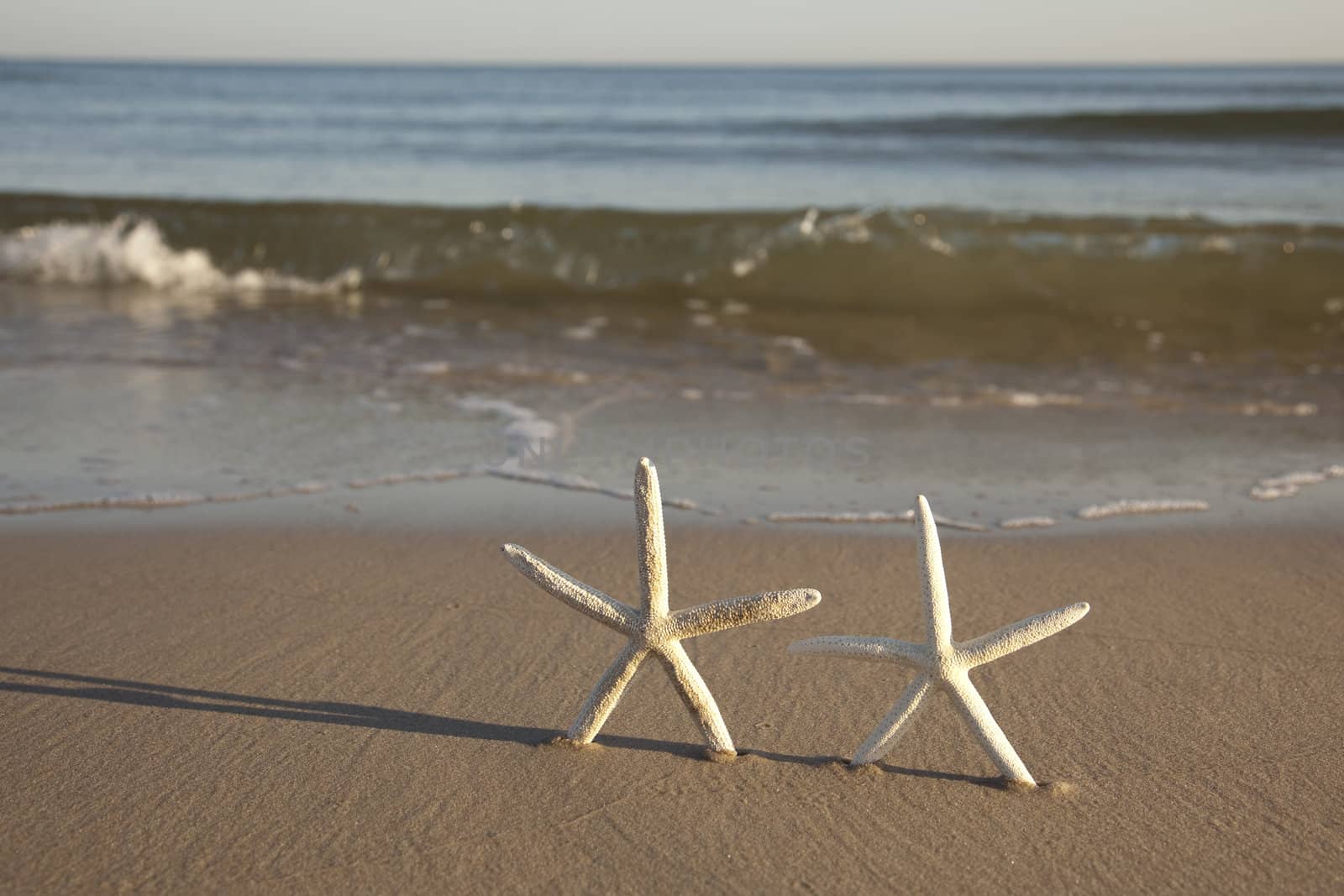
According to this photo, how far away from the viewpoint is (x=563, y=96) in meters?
47.2

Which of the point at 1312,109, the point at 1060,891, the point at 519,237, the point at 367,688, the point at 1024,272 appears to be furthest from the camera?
the point at 1312,109

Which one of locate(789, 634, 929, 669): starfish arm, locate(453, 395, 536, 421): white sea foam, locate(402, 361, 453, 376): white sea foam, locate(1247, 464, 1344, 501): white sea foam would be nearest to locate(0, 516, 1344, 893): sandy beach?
locate(789, 634, 929, 669): starfish arm

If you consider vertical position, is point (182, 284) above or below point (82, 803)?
below

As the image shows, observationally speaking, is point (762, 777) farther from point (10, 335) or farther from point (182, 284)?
point (182, 284)

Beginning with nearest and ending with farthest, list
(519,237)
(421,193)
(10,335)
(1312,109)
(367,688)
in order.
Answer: (367,688)
(10,335)
(519,237)
(421,193)
(1312,109)

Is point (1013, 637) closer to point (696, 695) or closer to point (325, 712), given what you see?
point (696, 695)

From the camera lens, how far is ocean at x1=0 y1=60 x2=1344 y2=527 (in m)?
6.98

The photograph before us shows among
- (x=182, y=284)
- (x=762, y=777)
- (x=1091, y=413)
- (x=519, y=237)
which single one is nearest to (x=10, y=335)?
(x=182, y=284)

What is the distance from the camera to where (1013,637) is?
3.16 metres

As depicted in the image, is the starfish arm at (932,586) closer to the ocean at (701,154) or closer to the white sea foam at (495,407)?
the white sea foam at (495,407)

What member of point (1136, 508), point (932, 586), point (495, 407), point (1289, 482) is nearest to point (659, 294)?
point (495, 407)

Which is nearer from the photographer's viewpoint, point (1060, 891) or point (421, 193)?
point (1060, 891)

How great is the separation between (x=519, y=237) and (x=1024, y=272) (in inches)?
202

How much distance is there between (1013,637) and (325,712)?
6.12 ft
